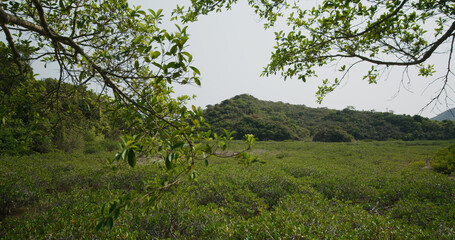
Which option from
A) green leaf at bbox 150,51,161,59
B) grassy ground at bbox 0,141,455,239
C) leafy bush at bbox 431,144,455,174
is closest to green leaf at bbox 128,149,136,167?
grassy ground at bbox 0,141,455,239

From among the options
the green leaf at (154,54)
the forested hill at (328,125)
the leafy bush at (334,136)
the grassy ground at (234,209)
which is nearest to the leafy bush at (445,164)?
the grassy ground at (234,209)

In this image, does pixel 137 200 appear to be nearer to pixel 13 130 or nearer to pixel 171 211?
pixel 171 211

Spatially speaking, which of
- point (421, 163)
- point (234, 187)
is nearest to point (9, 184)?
point (234, 187)

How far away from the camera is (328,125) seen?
42750 mm

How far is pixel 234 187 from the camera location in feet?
17.1

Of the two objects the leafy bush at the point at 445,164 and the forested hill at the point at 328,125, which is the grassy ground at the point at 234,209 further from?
the forested hill at the point at 328,125

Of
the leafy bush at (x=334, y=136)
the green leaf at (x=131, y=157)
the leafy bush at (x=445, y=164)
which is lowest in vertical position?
the leafy bush at (x=445, y=164)

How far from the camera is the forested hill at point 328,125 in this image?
3350cm

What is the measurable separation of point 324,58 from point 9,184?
23.3ft

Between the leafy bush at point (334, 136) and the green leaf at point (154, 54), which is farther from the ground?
the green leaf at point (154, 54)

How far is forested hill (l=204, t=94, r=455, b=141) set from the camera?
110 feet

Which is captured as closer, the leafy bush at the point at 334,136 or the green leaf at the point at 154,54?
the green leaf at the point at 154,54

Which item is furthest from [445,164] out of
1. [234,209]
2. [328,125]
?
[328,125]

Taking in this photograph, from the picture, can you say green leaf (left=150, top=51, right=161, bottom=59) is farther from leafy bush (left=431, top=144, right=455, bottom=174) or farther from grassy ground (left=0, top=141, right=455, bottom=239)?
leafy bush (left=431, top=144, right=455, bottom=174)
